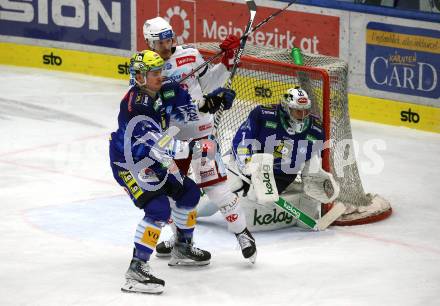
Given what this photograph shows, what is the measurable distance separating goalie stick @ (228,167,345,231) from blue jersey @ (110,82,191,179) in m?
1.49

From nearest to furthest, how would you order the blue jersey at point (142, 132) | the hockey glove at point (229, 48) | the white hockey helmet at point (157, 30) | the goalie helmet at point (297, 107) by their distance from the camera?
1. the blue jersey at point (142, 132)
2. the white hockey helmet at point (157, 30)
3. the hockey glove at point (229, 48)
4. the goalie helmet at point (297, 107)

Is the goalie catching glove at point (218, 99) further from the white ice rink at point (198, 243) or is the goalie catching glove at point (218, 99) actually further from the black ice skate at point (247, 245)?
the white ice rink at point (198, 243)

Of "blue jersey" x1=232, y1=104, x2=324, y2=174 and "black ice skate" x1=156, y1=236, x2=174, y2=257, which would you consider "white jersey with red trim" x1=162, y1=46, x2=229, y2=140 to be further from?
"black ice skate" x1=156, y1=236, x2=174, y2=257

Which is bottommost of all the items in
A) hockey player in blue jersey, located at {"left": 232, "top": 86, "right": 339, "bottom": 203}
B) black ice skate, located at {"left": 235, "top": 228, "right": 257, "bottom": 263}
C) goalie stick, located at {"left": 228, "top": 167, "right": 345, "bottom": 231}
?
goalie stick, located at {"left": 228, "top": 167, "right": 345, "bottom": 231}

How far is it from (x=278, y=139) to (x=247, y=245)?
121cm

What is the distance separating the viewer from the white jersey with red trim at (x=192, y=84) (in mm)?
7590

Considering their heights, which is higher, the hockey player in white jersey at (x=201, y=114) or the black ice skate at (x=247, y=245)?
the hockey player in white jersey at (x=201, y=114)

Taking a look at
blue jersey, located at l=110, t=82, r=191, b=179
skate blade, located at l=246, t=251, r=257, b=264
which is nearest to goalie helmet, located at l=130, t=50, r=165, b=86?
blue jersey, located at l=110, t=82, r=191, b=179

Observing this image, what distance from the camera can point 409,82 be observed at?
11.2 metres

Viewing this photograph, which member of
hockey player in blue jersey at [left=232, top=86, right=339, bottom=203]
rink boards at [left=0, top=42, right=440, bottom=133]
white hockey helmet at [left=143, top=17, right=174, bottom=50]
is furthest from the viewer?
rink boards at [left=0, top=42, right=440, bottom=133]

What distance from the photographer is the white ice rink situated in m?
6.90

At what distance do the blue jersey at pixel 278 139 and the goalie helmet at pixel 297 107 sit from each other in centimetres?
4

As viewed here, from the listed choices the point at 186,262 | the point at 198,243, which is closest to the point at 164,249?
the point at 186,262

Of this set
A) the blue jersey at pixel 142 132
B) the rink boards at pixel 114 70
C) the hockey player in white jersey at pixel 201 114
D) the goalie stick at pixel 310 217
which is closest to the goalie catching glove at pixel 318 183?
the goalie stick at pixel 310 217
